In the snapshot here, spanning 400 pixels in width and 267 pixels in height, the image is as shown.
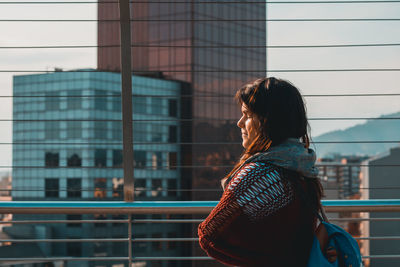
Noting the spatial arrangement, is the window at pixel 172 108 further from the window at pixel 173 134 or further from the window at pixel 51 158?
the window at pixel 51 158

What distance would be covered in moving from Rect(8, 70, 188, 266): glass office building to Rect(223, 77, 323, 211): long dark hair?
38.2 m

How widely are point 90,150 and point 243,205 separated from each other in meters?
41.0

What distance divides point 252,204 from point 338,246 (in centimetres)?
27

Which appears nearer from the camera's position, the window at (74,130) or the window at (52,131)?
the window at (74,130)

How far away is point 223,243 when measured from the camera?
1.12 meters

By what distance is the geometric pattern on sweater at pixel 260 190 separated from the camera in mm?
1091

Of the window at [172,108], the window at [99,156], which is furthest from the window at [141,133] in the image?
the window at [99,156]

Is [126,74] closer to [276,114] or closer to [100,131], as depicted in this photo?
[276,114]

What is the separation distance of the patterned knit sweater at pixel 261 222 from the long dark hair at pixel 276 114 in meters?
0.08

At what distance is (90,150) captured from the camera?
40781 mm

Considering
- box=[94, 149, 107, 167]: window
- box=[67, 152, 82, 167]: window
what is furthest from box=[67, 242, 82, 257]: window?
A: box=[94, 149, 107, 167]: window

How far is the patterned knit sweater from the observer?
1.09 meters

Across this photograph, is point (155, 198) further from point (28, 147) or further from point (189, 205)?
point (189, 205)

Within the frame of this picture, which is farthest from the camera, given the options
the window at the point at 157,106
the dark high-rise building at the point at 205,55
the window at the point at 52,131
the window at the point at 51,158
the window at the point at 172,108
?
the window at the point at 172,108
